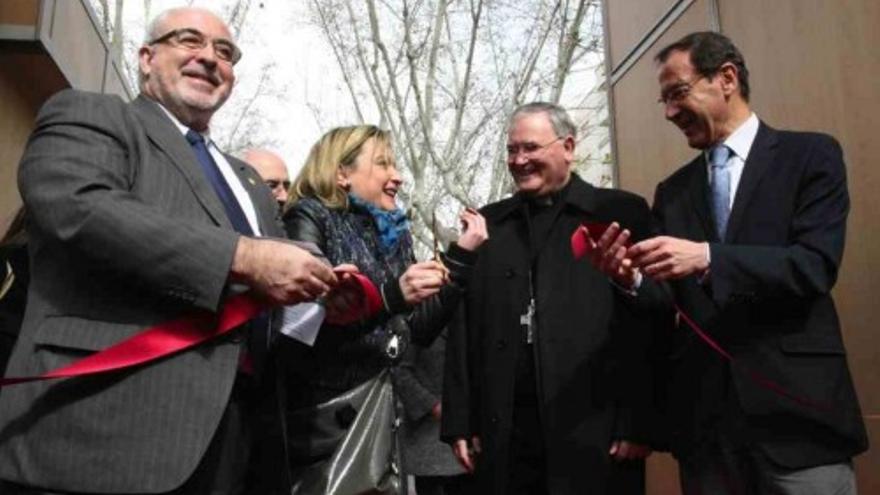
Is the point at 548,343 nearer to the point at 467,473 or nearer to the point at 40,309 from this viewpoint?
the point at 467,473

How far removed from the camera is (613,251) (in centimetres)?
226

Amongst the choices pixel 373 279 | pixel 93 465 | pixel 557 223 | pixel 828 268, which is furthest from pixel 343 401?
pixel 828 268

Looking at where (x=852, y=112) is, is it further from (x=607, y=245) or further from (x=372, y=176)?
(x=372, y=176)

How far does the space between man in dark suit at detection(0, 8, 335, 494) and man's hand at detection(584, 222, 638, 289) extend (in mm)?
806

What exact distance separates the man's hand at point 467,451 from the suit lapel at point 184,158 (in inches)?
53.4

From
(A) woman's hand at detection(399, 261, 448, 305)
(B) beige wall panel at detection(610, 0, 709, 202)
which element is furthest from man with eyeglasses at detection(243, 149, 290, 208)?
(A) woman's hand at detection(399, 261, 448, 305)

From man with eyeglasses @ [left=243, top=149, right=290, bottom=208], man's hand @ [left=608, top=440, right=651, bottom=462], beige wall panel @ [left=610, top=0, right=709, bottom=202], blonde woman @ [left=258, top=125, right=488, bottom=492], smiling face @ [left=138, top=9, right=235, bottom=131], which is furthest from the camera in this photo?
man with eyeglasses @ [left=243, top=149, right=290, bottom=208]

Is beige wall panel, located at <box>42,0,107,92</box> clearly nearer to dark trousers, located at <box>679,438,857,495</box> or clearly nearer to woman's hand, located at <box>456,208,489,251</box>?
woman's hand, located at <box>456,208,489,251</box>

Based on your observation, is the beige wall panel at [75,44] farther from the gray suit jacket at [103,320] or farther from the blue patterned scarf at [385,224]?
the gray suit jacket at [103,320]

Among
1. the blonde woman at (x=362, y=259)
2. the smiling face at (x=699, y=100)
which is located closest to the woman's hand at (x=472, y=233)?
the blonde woman at (x=362, y=259)

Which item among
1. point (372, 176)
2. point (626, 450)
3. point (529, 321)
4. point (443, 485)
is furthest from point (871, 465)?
point (372, 176)

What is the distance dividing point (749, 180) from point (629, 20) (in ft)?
10.6

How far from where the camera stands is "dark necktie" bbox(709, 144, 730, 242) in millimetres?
2438

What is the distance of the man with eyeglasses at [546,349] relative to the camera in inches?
105
